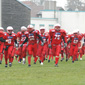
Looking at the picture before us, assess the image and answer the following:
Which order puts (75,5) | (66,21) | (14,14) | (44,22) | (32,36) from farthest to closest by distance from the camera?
(75,5) < (44,22) < (66,21) < (14,14) < (32,36)

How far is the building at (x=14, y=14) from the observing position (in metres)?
40.0

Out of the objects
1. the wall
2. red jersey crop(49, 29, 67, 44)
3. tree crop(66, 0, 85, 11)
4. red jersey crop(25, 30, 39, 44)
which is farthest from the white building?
red jersey crop(49, 29, 67, 44)

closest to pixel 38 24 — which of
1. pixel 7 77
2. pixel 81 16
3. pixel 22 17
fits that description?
pixel 81 16

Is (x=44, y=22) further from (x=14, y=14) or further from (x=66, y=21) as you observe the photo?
(x=14, y=14)

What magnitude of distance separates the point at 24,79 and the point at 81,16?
51.7 meters

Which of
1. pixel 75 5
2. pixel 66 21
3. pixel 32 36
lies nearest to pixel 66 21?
pixel 66 21

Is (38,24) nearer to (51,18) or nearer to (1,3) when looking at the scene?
(51,18)

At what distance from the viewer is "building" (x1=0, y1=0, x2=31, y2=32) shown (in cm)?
4003

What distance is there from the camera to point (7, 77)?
43.9 feet

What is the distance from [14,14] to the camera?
135 ft

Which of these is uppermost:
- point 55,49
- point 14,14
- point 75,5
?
point 75,5

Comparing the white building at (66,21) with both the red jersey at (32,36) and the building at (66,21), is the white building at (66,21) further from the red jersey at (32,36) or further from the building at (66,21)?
the red jersey at (32,36)

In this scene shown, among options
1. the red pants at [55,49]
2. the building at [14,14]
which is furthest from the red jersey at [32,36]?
the building at [14,14]

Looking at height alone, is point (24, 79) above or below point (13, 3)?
below
